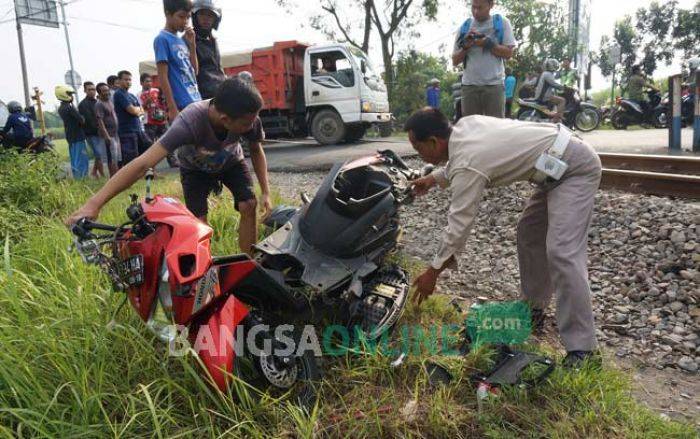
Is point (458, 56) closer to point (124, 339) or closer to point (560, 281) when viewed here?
point (560, 281)

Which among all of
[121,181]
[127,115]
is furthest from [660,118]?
[121,181]

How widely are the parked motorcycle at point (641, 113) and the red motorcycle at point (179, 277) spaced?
12863 mm

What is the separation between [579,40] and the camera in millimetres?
21266

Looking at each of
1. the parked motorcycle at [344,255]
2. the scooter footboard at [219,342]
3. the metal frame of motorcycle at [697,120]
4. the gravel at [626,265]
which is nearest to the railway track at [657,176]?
the gravel at [626,265]

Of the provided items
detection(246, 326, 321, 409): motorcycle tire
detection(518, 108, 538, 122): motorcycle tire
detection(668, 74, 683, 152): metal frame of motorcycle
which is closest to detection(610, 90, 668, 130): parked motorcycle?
detection(518, 108, 538, 122): motorcycle tire

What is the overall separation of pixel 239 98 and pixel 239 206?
3.50 ft

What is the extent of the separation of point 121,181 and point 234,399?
3.41 ft

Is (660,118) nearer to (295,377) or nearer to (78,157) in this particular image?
(78,157)

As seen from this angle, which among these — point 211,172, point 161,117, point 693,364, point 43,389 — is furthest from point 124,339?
point 161,117

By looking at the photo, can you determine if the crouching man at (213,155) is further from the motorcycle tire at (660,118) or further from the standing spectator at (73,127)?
the motorcycle tire at (660,118)

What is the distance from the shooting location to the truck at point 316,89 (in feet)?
37.2

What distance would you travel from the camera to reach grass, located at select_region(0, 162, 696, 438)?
1.85 meters

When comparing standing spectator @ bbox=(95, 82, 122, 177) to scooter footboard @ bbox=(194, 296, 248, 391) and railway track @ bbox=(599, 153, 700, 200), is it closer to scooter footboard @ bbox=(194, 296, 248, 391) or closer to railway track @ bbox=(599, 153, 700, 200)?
scooter footboard @ bbox=(194, 296, 248, 391)

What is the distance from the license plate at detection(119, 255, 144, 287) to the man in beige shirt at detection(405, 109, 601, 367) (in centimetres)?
128
